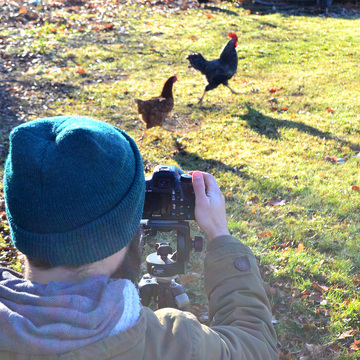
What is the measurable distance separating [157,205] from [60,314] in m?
1.03

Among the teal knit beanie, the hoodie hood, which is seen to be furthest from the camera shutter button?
the hoodie hood

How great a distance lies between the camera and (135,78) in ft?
33.3

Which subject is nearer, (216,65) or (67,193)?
(67,193)

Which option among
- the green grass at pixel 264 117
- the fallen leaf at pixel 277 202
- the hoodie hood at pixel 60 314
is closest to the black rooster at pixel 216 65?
the green grass at pixel 264 117

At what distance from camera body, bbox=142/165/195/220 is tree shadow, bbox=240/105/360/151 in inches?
217

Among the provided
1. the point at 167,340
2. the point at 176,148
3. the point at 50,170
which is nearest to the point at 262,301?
the point at 167,340

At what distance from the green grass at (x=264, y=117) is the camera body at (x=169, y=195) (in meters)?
1.86

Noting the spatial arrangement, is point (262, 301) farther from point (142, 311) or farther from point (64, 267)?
point (64, 267)

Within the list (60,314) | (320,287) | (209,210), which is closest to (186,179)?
(209,210)

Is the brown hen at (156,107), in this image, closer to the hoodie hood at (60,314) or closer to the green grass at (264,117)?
the green grass at (264,117)

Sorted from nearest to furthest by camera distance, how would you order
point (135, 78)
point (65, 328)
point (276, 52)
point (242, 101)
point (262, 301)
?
point (65, 328), point (262, 301), point (242, 101), point (135, 78), point (276, 52)

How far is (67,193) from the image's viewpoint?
131cm

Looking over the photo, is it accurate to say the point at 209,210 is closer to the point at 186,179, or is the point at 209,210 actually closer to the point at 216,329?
the point at 186,179

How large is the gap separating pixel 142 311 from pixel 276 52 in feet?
38.3
